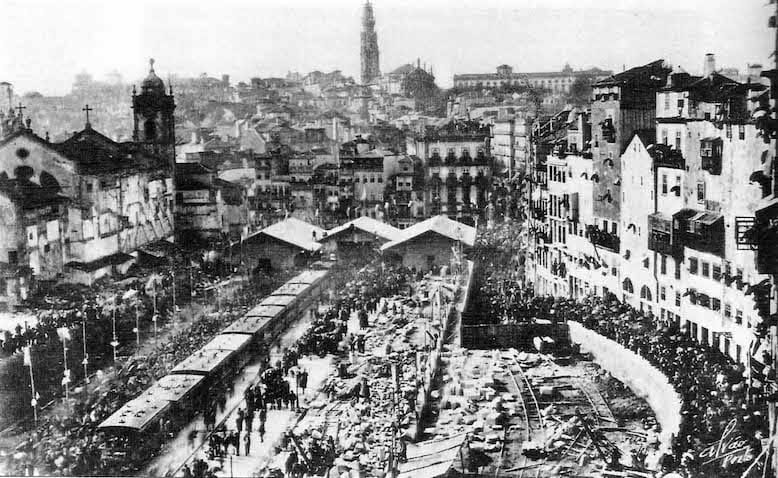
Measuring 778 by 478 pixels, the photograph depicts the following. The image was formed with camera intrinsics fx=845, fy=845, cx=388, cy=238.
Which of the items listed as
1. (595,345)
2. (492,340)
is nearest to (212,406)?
(492,340)

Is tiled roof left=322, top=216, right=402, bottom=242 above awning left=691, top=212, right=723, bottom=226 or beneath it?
beneath

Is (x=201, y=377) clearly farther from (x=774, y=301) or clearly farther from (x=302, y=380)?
(x=774, y=301)

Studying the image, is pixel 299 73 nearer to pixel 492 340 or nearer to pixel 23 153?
pixel 23 153

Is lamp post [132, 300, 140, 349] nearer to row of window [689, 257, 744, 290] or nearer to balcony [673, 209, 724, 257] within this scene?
balcony [673, 209, 724, 257]

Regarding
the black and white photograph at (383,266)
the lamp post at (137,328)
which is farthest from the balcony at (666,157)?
the lamp post at (137,328)

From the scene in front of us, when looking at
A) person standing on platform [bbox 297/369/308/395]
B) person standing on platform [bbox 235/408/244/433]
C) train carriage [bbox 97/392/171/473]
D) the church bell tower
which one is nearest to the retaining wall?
person standing on platform [bbox 297/369/308/395]

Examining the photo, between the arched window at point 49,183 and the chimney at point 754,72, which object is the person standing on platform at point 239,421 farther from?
the chimney at point 754,72

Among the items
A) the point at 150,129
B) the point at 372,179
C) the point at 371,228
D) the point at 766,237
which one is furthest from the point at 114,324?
the point at 766,237
